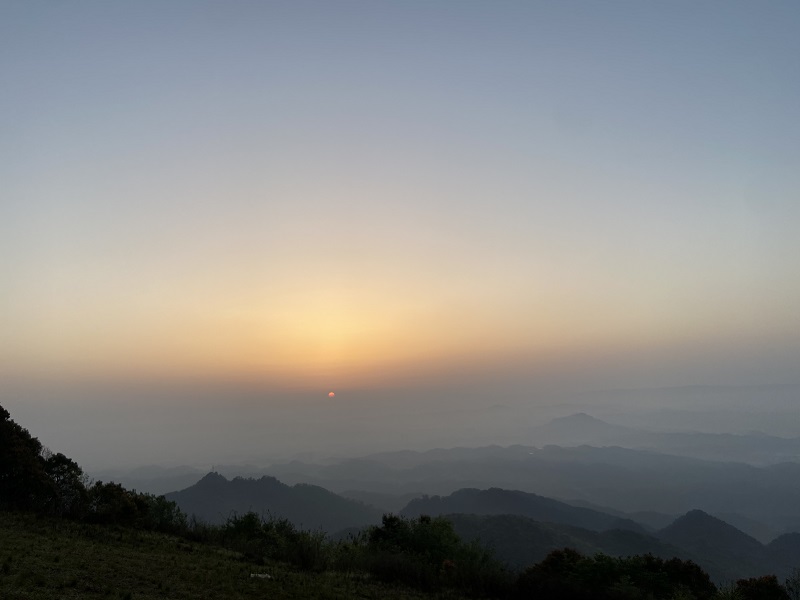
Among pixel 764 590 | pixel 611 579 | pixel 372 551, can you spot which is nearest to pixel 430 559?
pixel 372 551

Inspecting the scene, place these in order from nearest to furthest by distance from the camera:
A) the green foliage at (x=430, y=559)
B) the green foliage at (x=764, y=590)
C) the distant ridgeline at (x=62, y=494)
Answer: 1. the green foliage at (x=430, y=559)
2. the distant ridgeline at (x=62, y=494)
3. the green foliage at (x=764, y=590)

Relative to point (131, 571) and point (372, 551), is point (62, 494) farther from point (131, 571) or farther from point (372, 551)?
point (372, 551)

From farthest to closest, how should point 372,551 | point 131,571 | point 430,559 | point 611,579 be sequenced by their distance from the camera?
1. point 430,559
2. point 372,551
3. point 611,579
4. point 131,571

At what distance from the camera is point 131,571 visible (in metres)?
23.2

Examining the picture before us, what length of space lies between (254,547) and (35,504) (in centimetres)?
1815

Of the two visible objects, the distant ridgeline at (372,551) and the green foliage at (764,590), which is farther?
the green foliage at (764,590)

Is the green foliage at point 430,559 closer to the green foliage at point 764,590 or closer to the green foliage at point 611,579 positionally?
the green foliage at point 611,579

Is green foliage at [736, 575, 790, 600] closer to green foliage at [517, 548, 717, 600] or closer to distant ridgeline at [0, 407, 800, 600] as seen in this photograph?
distant ridgeline at [0, 407, 800, 600]

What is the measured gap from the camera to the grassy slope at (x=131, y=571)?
64.5ft

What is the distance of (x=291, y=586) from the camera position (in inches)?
972

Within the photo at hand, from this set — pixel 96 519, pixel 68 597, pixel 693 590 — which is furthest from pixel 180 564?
pixel 693 590

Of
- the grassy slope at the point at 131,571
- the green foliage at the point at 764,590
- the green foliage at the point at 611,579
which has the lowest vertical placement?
the green foliage at the point at 764,590

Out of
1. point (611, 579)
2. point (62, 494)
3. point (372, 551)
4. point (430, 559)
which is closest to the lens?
point (611, 579)

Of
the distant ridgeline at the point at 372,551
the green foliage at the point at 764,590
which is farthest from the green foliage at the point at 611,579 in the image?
the green foliage at the point at 764,590
